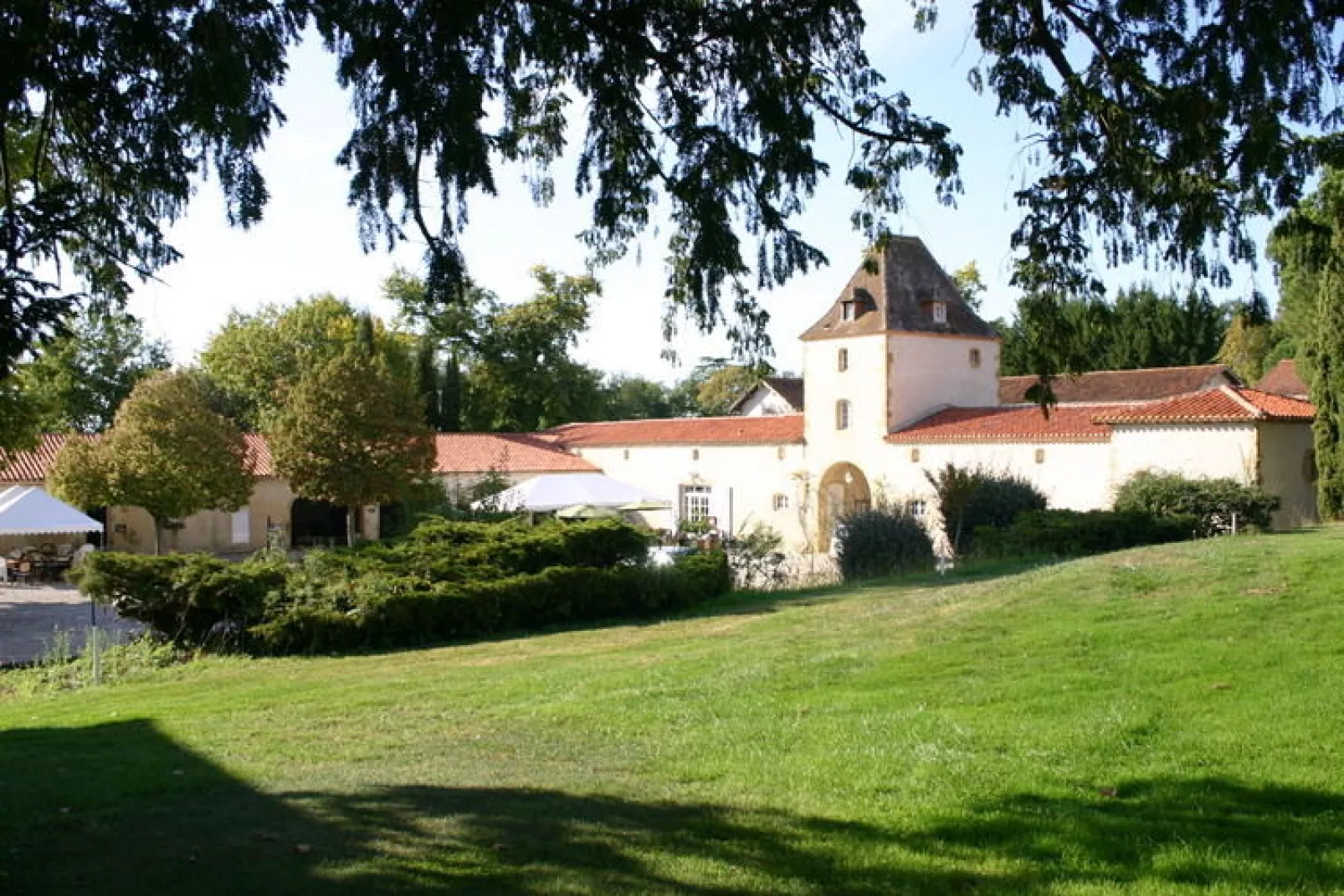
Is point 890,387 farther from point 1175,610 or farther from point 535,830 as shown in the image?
point 535,830

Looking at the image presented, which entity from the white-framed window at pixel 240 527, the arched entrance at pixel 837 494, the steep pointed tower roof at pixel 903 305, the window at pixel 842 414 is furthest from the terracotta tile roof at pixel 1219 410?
the white-framed window at pixel 240 527

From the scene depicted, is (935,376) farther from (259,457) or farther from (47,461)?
(47,461)

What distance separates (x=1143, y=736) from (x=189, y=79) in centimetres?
653

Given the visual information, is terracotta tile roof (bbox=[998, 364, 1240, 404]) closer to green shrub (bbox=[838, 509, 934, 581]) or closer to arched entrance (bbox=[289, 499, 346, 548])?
green shrub (bbox=[838, 509, 934, 581])

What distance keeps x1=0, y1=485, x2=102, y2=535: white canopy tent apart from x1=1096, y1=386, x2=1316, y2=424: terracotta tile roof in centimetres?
2263

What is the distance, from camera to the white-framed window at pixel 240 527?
40.7 m

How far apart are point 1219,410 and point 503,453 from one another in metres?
24.6

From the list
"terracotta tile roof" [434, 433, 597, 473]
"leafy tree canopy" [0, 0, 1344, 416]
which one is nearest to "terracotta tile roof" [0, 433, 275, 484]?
"terracotta tile roof" [434, 433, 597, 473]

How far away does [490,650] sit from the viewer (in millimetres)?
15062

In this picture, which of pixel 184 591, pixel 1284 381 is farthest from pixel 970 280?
pixel 184 591

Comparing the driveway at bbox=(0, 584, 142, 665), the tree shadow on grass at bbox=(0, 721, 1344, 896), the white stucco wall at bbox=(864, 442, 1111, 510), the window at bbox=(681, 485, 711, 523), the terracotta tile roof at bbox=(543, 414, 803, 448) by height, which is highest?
the terracotta tile roof at bbox=(543, 414, 803, 448)

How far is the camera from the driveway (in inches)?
706

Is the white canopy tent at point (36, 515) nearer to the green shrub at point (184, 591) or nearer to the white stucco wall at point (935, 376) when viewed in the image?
the green shrub at point (184, 591)

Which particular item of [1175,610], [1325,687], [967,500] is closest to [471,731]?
[1325,687]
